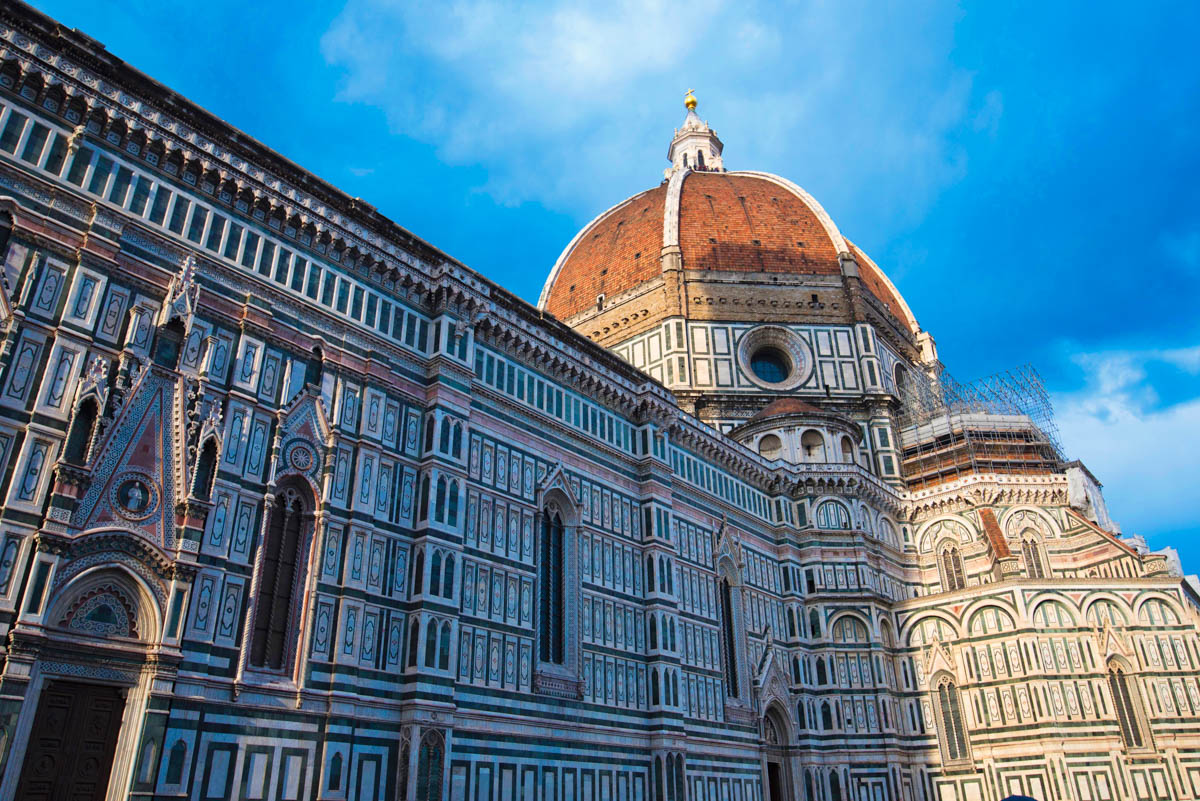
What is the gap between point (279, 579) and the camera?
1708 cm

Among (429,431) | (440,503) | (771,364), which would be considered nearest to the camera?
(440,503)

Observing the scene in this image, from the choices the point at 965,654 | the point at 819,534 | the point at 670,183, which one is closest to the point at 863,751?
the point at 965,654

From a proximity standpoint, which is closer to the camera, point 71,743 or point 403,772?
point 71,743

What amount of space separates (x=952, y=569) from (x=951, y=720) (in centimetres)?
652

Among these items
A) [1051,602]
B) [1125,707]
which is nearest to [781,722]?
[1051,602]

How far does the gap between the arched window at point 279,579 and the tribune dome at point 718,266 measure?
27186mm

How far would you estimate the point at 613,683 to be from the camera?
76.0ft

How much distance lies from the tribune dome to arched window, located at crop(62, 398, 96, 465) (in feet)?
98.8

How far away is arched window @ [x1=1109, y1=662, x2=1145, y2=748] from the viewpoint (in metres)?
29.1

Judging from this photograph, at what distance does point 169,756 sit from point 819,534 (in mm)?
24555

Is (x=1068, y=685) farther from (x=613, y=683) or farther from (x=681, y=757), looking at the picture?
(x=613, y=683)

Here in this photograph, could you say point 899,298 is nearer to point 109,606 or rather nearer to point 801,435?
point 801,435

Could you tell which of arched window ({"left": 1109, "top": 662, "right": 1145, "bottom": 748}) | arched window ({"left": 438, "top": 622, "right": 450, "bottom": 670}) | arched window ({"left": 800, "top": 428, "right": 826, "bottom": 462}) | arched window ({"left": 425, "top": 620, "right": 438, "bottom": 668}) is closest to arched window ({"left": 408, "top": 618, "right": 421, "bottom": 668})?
arched window ({"left": 425, "top": 620, "right": 438, "bottom": 668})

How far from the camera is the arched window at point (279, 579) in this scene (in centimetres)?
1653
